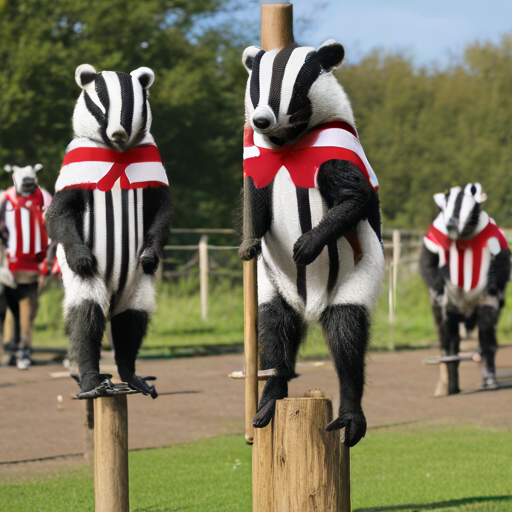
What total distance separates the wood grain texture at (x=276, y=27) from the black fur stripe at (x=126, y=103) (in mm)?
999

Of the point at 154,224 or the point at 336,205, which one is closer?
the point at 336,205

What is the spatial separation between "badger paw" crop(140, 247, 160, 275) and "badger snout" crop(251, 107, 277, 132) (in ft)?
4.27

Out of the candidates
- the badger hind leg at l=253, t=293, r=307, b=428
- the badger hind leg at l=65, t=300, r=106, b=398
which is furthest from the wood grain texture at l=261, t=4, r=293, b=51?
the badger hind leg at l=65, t=300, r=106, b=398

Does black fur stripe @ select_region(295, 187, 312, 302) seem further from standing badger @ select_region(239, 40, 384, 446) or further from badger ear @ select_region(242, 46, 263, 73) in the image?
badger ear @ select_region(242, 46, 263, 73)

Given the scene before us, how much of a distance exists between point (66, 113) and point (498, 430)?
14.5 m

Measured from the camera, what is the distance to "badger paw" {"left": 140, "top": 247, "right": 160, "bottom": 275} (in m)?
4.02

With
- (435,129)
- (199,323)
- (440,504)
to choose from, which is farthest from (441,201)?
(435,129)

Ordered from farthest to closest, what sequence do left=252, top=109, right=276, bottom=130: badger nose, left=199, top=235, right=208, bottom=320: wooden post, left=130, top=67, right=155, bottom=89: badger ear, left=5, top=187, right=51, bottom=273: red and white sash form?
left=199, top=235, right=208, bottom=320: wooden post < left=5, top=187, right=51, bottom=273: red and white sash < left=130, top=67, right=155, bottom=89: badger ear < left=252, top=109, right=276, bottom=130: badger nose

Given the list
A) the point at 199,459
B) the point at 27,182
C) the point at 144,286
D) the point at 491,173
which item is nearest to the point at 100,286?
the point at 144,286

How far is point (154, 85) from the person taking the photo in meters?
19.5

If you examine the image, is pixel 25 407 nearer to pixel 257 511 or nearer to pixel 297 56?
pixel 257 511

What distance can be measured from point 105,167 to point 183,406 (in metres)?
4.36

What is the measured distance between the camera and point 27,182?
8.84 metres

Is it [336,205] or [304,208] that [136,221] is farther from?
[336,205]
